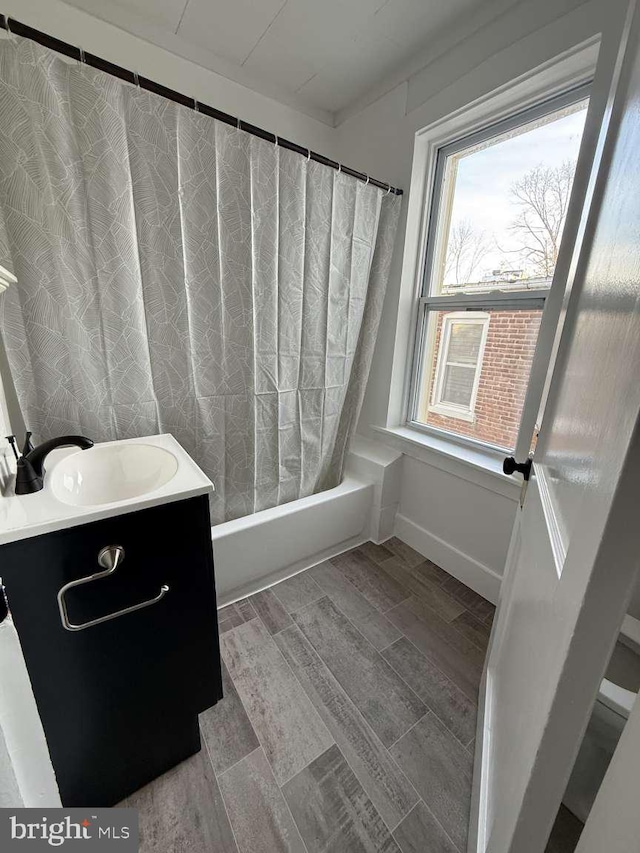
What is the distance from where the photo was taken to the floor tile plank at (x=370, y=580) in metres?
1.60

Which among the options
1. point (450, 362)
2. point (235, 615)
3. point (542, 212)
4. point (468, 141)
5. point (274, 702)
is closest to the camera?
point (274, 702)

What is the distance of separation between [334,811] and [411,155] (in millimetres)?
2538

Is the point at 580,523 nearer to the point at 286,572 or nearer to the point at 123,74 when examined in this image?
the point at 286,572

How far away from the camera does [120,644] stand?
0.82m

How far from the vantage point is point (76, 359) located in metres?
1.15

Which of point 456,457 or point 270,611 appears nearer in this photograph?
point 270,611

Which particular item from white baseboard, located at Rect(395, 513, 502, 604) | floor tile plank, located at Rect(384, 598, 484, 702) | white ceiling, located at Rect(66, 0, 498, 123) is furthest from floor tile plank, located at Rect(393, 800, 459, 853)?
white ceiling, located at Rect(66, 0, 498, 123)

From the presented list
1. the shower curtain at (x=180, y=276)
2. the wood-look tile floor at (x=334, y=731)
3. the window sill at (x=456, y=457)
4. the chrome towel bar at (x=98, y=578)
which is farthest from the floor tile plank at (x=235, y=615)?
the window sill at (x=456, y=457)

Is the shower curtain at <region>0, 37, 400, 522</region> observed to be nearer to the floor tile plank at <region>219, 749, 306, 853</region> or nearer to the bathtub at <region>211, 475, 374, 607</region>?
the bathtub at <region>211, 475, 374, 607</region>

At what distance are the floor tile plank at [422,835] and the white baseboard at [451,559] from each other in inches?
36.1

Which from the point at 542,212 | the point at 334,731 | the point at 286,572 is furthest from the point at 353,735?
the point at 542,212

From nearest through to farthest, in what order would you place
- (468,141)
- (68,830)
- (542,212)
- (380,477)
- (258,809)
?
(68,830) → (258,809) → (542,212) → (468,141) → (380,477)

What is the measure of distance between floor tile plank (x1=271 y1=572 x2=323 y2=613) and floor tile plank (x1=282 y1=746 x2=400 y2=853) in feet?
1.91

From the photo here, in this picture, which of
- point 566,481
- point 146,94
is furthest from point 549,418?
point 146,94
